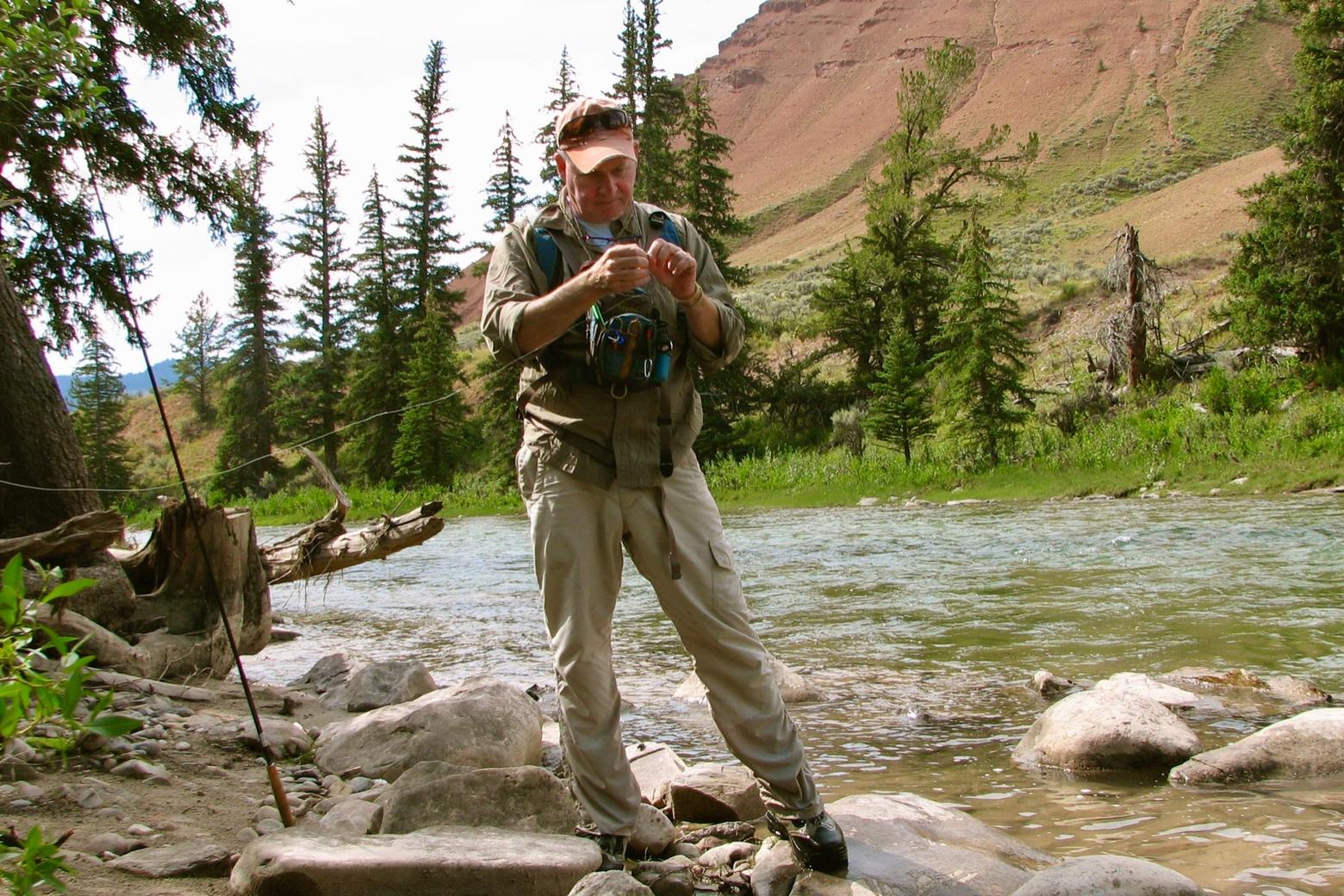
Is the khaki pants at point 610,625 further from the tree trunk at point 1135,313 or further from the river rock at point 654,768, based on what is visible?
the tree trunk at point 1135,313

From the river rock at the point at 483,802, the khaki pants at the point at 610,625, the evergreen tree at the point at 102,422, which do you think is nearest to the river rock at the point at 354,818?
the river rock at the point at 483,802

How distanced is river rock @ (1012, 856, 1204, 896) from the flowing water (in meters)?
0.38

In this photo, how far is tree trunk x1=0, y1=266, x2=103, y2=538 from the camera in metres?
6.14

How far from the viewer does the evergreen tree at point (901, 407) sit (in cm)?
2450

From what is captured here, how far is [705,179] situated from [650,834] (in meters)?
36.3

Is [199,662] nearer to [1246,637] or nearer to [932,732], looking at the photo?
[932,732]

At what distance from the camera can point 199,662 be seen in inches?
256

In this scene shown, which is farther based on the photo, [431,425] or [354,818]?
[431,425]

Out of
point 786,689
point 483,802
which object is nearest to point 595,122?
point 483,802

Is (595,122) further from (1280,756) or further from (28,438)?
(28,438)

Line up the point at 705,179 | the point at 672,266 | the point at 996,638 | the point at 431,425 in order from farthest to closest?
1. the point at 431,425
2. the point at 705,179
3. the point at 996,638
4. the point at 672,266

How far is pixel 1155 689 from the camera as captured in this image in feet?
18.2

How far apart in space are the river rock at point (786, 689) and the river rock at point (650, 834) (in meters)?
2.41

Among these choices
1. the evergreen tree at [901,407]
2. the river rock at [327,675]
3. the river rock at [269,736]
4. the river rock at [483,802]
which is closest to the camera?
the river rock at [483,802]
